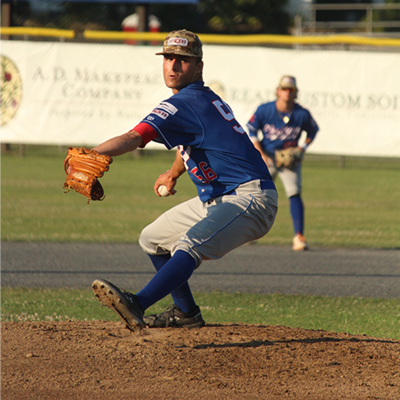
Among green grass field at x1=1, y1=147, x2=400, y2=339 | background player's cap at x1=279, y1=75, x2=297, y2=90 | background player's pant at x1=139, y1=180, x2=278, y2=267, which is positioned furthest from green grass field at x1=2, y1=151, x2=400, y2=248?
background player's pant at x1=139, y1=180, x2=278, y2=267

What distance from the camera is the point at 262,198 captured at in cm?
363

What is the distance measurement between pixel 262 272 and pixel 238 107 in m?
9.47

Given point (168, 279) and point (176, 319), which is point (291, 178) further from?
point (168, 279)

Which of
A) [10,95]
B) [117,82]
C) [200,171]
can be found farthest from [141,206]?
[200,171]

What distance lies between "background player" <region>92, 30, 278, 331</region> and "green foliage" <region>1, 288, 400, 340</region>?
133 cm

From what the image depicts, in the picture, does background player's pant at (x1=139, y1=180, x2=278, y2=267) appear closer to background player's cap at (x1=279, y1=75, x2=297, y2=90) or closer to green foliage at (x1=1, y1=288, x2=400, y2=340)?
green foliage at (x1=1, y1=288, x2=400, y2=340)

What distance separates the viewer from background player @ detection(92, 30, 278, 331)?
3309 mm

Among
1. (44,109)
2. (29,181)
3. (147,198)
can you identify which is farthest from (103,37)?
(147,198)

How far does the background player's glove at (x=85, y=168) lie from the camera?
3.09 metres

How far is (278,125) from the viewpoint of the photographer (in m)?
8.03

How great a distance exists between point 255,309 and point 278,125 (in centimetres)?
348

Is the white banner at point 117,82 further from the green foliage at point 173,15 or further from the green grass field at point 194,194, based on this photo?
the green foliage at point 173,15

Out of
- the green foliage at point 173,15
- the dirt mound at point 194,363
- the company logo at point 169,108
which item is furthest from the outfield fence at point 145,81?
the company logo at point 169,108

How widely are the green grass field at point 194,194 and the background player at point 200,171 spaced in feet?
4.58
